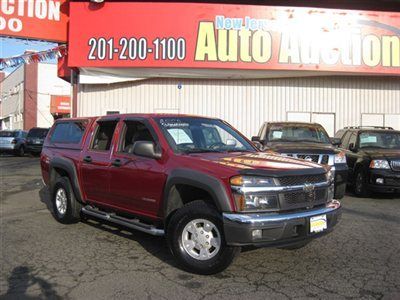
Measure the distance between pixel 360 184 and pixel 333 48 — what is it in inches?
276

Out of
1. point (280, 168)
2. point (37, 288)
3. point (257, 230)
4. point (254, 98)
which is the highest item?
point (254, 98)

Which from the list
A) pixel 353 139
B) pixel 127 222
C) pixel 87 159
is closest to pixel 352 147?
pixel 353 139

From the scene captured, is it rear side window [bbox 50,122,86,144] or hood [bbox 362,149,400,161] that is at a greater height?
rear side window [bbox 50,122,86,144]

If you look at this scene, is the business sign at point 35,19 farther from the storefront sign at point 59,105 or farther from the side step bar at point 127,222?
the storefront sign at point 59,105

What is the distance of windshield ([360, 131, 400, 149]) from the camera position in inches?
457

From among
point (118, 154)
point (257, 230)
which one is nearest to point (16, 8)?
point (118, 154)

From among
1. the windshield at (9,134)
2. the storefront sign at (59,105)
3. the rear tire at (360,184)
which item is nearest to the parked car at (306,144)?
the rear tire at (360,184)

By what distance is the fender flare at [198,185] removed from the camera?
490 centimetres

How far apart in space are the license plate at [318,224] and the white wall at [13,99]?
184ft

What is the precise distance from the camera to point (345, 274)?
5.16 meters

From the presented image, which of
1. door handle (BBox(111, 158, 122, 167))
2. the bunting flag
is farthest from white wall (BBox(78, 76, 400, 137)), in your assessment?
door handle (BBox(111, 158, 122, 167))

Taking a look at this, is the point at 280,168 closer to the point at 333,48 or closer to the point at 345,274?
the point at 345,274

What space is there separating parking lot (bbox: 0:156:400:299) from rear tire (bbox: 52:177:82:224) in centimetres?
16

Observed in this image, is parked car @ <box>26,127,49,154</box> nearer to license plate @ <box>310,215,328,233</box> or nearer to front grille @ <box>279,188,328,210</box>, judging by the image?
front grille @ <box>279,188,328,210</box>
